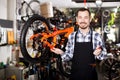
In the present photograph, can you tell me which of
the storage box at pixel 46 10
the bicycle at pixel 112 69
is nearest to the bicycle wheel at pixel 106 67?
the bicycle at pixel 112 69

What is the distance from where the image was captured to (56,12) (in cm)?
703

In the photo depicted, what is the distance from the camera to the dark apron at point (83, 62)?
291 cm

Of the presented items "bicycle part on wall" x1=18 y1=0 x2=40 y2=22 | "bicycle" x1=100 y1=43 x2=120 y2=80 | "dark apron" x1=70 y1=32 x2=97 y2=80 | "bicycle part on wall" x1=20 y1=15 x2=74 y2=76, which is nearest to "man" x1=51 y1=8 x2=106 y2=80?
"dark apron" x1=70 y1=32 x2=97 y2=80

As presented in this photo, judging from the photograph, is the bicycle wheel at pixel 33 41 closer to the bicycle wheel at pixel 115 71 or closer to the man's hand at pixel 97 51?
the man's hand at pixel 97 51

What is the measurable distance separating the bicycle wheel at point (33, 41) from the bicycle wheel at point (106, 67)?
3.15 metres

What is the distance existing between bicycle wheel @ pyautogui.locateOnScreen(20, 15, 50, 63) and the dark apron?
0.79m

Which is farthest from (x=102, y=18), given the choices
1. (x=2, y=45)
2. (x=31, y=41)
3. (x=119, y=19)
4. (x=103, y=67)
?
(x=31, y=41)

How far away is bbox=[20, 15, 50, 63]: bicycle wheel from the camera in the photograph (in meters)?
3.44

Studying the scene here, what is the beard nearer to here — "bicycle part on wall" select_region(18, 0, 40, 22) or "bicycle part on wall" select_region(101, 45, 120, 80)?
"bicycle part on wall" select_region(18, 0, 40, 22)

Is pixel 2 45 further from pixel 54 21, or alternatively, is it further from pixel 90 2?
pixel 90 2

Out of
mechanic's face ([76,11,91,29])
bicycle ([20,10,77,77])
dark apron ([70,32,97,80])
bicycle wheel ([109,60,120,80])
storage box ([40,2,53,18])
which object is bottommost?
bicycle wheel ([109,60,120,80])

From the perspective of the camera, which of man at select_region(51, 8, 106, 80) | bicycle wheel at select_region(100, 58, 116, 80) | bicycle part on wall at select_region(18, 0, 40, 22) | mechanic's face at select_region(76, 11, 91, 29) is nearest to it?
mechanic's face at select_region(76, 11, 91, 29)

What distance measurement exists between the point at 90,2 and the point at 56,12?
3578 millimetres

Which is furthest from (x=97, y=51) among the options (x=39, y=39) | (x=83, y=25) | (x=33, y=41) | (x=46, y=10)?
(x=46, y=10)
